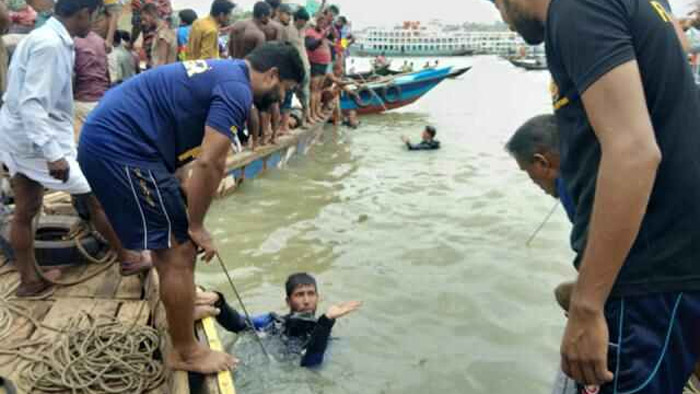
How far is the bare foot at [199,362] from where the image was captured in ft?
9.89

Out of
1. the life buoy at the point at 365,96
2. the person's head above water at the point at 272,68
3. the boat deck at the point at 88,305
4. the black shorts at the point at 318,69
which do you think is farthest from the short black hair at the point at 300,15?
the person's head above water at the point at 272,68

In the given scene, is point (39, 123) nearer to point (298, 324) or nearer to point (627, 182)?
point (298, 324)

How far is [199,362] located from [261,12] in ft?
22.2

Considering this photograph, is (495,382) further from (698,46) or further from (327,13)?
(327,13)

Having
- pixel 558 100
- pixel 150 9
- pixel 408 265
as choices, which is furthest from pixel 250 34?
pixel 558 100

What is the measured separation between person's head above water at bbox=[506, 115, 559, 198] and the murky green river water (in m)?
2.55

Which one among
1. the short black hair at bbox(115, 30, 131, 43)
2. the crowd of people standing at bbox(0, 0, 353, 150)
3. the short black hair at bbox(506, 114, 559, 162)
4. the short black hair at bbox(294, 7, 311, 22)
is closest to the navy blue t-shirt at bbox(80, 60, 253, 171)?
the short black hair at bbox(506, 114, 559, 162)

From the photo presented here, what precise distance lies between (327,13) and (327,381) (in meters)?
10.4

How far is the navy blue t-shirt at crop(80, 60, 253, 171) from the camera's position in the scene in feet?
9.77

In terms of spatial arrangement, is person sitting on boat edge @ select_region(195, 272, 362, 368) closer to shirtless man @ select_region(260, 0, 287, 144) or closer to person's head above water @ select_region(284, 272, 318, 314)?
person's head above water @ select_region(284, 272, 318, 314)

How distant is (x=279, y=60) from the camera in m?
3.20

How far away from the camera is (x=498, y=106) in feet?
78.9

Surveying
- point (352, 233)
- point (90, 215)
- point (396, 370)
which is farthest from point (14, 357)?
point (352, 233)

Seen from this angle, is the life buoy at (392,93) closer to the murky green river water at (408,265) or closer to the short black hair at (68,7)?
the murky green river water at (408,265)
